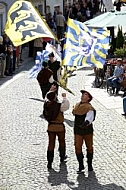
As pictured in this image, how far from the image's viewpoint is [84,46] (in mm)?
12781

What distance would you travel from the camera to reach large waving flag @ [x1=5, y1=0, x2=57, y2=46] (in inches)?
492

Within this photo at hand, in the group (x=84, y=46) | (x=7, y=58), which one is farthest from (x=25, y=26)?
(x=7, y=58)

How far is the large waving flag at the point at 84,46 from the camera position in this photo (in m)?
12.6

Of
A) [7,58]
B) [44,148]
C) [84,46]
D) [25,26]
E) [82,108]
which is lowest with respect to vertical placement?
[44,148]

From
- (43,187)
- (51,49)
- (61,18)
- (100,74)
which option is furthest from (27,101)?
(61,18)

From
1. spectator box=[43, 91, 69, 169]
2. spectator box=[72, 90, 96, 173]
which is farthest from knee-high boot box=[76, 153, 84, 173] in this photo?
spectator box=[43, 91, 69, 169]

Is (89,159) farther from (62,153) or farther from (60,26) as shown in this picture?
(60,26)

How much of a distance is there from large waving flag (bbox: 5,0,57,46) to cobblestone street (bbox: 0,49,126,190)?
231 centimetres

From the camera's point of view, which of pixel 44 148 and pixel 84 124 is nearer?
pixel 84 124

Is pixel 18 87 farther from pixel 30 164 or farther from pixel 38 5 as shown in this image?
pixel 38 5

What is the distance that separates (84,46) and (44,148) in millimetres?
2272

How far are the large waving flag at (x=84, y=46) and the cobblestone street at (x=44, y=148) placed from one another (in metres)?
1.83

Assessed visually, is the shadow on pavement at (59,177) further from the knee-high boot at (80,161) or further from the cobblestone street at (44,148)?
the knee-high boot at (80,161)

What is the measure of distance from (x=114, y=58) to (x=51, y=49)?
412 centimetres
